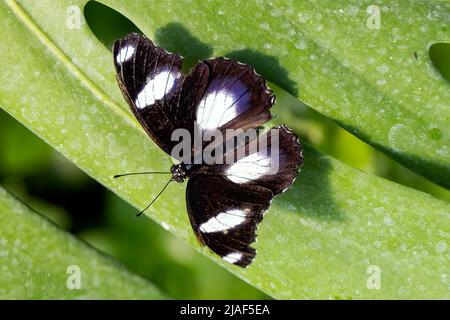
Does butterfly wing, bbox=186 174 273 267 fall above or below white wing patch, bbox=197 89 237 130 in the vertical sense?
below

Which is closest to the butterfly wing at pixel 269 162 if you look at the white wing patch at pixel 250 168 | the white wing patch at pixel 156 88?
the white wing patch at pixel 250 168

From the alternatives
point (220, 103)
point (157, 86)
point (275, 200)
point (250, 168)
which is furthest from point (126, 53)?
point (275, 200)

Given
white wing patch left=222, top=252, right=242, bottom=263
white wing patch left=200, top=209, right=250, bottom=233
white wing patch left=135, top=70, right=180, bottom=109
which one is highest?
white wing patch left=135, top=70, right=180, bottom=109

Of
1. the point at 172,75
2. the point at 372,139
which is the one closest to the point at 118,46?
the point at 172,75

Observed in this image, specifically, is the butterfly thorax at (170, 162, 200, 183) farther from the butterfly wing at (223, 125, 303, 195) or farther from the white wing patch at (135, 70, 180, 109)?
the white wing patch at (135, 70, 180, 109)

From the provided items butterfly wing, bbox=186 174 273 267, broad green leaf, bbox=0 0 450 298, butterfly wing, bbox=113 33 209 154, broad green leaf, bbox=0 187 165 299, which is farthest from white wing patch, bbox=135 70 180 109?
broad green leaf, bbox=0 187 165 299

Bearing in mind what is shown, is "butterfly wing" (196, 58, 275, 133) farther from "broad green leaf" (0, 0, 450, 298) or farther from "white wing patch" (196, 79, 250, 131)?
"broad green leaf" (0, 0, 450, 298)

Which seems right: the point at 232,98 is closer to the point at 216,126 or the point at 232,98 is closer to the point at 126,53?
the point at 216,126

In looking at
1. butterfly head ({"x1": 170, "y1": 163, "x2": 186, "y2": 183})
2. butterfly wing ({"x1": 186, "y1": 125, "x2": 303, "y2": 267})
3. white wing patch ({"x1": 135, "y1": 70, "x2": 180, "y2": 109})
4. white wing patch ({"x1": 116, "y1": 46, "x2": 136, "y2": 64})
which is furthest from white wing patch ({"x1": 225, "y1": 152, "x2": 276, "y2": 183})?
white wing patch ({"x1": 116, "y1": 46, "x2": 136, "y2": 64})

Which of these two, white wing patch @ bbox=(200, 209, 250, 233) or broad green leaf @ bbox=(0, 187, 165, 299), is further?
broad green leaf @ bbox=(0, 187, 165, 299)
